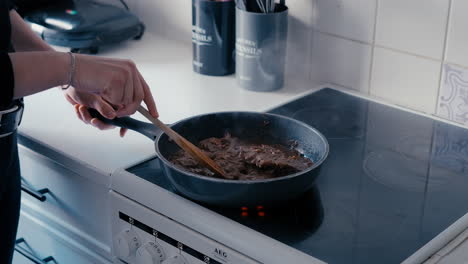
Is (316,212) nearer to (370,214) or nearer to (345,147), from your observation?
(370,214)

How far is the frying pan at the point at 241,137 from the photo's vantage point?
0.93 metres

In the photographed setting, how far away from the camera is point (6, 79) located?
938 mm

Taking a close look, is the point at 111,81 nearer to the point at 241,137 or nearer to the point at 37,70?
the point at 37,70

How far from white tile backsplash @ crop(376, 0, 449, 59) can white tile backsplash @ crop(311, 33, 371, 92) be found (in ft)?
0.20

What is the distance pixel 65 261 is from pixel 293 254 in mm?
628

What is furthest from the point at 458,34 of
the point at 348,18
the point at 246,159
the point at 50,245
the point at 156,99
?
the point at 50,245

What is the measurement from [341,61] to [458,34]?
11.2 inches

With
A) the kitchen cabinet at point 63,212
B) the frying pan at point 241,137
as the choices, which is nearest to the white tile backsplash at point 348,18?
the frying pan at point 241,137

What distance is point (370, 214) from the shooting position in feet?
3.20

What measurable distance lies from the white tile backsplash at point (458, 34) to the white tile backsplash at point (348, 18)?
0.17 m

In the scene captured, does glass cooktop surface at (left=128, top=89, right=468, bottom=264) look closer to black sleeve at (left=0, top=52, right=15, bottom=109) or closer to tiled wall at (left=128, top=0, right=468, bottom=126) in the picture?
tiled wall at (left=128, top=0, right=468, bottom=126)

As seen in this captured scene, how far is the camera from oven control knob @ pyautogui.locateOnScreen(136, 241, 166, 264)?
1.01 metres

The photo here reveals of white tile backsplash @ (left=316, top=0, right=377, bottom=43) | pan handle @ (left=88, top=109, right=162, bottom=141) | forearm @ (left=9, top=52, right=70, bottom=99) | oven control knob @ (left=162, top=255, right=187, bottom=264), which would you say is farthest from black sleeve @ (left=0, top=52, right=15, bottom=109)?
white tile backsplash @ (left=316, top=0, right=377, bottom=43)

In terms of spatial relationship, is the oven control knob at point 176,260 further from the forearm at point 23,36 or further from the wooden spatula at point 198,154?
the forearm at point 23,36
